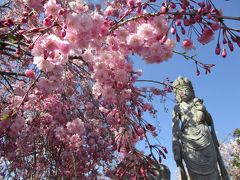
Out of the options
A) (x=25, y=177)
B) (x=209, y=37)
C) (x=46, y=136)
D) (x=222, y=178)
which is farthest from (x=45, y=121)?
(x=209, y=37)

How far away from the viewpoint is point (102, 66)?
2477 mm

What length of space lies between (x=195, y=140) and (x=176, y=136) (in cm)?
33

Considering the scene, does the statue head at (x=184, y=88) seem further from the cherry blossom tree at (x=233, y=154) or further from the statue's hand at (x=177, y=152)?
the cherry blossom tree at (x=233, y=154)

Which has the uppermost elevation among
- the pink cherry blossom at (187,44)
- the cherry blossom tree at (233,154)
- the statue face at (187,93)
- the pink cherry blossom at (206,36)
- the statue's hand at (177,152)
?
the cherry blossom tree at (233,154)

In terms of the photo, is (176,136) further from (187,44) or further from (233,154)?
(233,154)

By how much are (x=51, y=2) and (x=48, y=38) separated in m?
0.33

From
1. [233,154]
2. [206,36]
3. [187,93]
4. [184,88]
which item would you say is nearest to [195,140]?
[187,93]

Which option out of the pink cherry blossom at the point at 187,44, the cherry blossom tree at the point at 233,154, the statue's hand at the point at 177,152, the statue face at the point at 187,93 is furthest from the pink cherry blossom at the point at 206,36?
the cherry blossom tree at the point at 233,154

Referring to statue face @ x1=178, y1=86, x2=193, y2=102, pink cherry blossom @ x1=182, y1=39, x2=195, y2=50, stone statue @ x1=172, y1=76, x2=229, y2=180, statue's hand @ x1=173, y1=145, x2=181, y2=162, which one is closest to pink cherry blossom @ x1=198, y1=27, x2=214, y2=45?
pink cherry blossom @ x1=182, y1=39, x2=195, y2=50

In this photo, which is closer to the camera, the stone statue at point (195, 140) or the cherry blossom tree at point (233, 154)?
the stone statue at point (195, 140)

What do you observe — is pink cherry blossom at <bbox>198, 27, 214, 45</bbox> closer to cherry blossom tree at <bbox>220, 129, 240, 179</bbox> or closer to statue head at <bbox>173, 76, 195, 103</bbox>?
statue head at <bbox>173, 76, 195, 103</bbox>

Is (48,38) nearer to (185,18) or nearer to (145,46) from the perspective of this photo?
(145,46)

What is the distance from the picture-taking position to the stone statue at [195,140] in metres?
4.95

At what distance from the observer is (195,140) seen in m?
5.18
